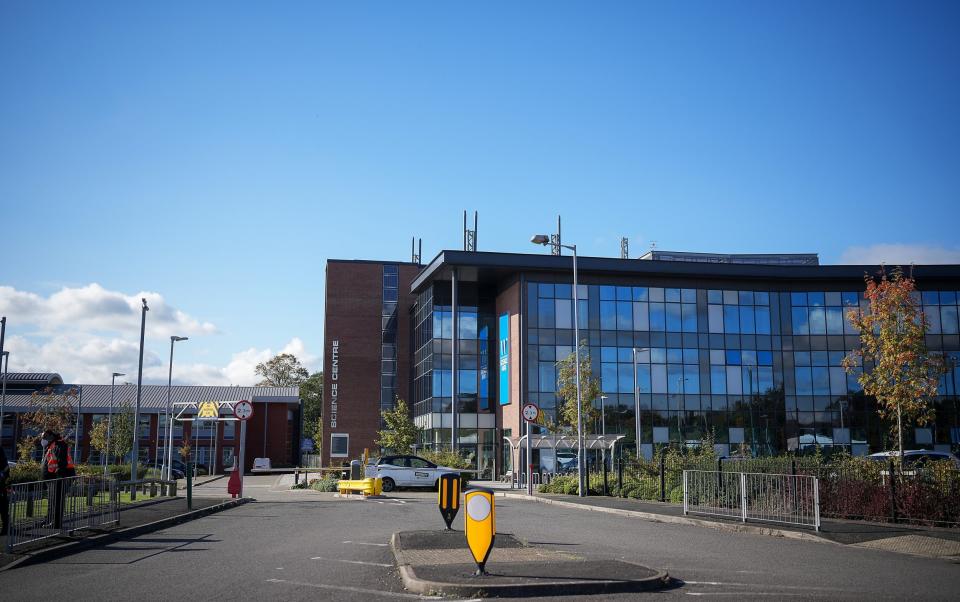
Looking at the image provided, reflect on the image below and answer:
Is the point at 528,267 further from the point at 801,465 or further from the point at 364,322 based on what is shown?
the point at 801,465

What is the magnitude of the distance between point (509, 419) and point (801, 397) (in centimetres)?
1888

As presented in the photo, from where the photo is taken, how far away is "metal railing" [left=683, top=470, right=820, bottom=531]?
17.7 meters

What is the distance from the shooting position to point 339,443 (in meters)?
69.9

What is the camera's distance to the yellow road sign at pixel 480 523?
10336 mm

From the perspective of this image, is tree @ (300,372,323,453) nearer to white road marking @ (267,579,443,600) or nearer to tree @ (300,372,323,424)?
tree @ (300,372,323,424)

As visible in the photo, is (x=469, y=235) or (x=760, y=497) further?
(x=469, y=235)

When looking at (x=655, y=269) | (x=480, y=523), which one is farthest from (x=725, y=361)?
(x=480, y=523)

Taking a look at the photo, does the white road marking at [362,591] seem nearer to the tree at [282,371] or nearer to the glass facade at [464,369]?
the glass facade at [464,369]

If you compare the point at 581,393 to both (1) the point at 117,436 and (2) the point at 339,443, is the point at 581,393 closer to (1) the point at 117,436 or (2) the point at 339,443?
(2) the point at 339,443

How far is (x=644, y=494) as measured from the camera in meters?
27.2

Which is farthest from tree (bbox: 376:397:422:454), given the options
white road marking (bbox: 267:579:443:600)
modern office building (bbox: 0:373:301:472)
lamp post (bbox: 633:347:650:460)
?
white road marking (bbox: 267:579:443:600)

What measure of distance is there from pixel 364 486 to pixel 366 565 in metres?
21.3

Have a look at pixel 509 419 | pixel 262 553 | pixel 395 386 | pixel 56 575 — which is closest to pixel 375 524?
pixel 262 553

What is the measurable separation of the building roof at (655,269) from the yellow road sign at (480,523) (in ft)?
140
